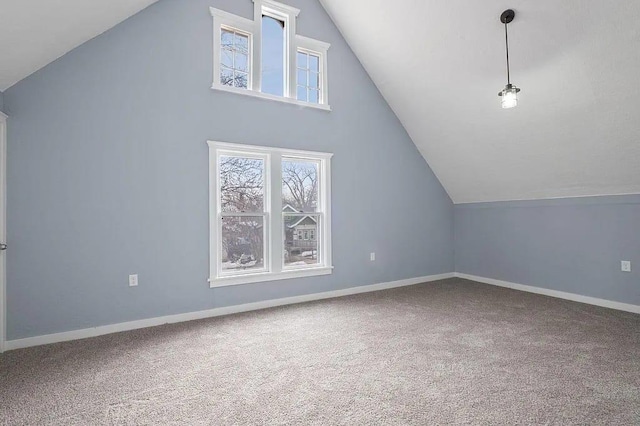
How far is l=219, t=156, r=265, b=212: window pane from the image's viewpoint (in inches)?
151

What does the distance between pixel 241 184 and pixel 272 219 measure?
55cm

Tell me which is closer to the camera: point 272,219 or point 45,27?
point 45,27

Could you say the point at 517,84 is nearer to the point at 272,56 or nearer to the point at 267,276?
the point at 272,56

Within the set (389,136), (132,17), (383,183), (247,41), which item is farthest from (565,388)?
(132,17)

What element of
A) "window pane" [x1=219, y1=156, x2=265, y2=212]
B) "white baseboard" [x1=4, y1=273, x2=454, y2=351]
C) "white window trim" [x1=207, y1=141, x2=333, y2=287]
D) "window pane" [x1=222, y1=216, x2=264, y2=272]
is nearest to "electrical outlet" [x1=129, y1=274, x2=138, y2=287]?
"white baseboard" [x1=4, y1=273, x2=454, y2=351]

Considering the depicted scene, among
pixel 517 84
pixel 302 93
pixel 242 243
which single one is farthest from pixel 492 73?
pixel 242 243

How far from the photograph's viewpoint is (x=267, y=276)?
13.0ft

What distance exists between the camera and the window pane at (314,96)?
4422mm

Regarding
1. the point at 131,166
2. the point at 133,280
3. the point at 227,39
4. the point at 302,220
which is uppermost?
the point at 227,39

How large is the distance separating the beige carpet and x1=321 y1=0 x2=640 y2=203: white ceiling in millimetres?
1724

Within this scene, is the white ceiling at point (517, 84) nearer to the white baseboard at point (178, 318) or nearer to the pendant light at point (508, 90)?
the pendant light at point (508, 90)

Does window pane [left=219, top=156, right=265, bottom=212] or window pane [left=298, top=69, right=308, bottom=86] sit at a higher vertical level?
window pane [left=298, top=69, right=308, bottom=86]

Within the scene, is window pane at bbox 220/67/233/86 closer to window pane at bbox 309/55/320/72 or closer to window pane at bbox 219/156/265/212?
window pane at bbox 219/156/265/212

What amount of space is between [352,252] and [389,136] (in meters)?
1.83
